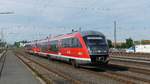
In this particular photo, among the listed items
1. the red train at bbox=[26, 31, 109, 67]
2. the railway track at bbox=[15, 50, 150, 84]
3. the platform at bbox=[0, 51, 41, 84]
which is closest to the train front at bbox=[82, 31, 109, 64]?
the red train at bbox=[26, 31, 109, 67]

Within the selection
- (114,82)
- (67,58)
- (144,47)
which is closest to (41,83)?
(114,82)

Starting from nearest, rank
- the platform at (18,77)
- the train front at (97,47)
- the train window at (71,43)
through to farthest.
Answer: the platform at (18,77) → the train front at (97,47) → the train window at (71,43)

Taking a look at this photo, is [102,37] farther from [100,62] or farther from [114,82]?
[114,82]

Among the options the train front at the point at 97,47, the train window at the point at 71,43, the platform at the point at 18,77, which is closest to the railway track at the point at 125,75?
the train front at the point at 97,47

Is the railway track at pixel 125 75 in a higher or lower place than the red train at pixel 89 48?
lower

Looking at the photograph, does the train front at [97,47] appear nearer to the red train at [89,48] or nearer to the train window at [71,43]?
the red train at [89,48]

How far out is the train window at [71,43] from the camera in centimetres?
2648

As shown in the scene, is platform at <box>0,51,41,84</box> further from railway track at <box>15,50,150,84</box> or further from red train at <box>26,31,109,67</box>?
railway track at <box>15,50,150,84</box>

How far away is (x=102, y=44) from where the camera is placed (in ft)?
81.2

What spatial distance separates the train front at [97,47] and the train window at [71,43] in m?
1.06

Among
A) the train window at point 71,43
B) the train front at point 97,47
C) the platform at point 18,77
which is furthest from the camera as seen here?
the train window at point 71,43

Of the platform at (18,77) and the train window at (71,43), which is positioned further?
the train window at (71,43)

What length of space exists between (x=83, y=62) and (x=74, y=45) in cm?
325

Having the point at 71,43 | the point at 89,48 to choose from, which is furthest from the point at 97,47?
the point at 71,43
